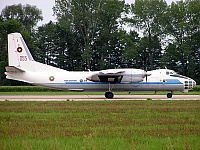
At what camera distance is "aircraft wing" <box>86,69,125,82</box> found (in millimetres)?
34781

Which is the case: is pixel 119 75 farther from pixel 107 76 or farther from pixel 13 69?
pixel 13 69

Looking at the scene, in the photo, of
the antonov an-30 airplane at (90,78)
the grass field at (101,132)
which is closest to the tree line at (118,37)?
the antonov an-30 airplane at (90,78)

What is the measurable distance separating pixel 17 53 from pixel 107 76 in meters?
7.94

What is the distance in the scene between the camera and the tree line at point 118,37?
73.2 m

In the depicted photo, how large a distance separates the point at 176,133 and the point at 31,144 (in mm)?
4785

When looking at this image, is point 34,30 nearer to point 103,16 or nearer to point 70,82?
point 103,16

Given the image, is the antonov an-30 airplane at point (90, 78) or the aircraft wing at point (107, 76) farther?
the antonov an-30 airplane at point (90, 78)

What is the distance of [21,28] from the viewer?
74250 mm

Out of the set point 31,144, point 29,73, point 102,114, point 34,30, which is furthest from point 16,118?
point 34,30

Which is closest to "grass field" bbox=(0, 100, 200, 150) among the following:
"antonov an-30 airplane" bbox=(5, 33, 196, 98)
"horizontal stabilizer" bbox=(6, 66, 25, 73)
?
"horizontal stabilizer" bbox=(6, 66, 25, 73)

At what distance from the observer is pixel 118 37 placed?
3051 inches

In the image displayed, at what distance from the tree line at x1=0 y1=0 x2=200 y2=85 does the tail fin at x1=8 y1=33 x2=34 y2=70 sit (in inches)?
1402

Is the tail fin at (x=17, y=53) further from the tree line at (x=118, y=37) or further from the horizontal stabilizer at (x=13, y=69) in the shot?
the tree line at (x=118, y=37)

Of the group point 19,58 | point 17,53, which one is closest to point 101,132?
point 19,58
